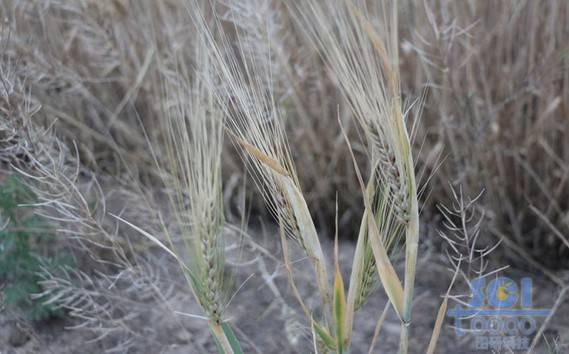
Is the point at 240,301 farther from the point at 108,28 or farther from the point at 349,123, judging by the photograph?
Result: the point at 108,28

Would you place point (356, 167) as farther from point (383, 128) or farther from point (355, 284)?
point (355, 284)

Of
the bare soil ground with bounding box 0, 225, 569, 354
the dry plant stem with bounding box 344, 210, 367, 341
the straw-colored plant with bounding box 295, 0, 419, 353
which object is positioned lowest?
the bare soil ground with bounding box 0, 225, 569, 354

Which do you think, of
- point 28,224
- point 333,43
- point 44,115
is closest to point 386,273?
point 333,43

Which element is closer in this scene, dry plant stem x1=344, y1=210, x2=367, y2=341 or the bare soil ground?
dry plant stem x1=344, y1=210, x2=367, y2=341

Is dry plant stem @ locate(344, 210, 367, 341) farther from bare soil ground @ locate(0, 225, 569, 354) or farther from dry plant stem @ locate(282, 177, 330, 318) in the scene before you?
bare soil ground @ locate(0, 225, 569, 354)

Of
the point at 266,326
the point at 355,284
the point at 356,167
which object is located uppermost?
the point at 356,167

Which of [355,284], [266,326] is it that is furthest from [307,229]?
[266,326]

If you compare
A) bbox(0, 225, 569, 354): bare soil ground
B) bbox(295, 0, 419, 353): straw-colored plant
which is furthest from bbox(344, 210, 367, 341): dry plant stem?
bbox(0, 225, 569, 354): bare soil ground

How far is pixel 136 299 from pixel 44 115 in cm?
67

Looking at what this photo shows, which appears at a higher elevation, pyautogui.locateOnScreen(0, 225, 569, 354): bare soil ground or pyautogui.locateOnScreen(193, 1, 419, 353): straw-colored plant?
pyautogui.locateOnScreen(193, 1, 419, 353): straw-colored plant

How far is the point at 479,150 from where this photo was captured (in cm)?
170

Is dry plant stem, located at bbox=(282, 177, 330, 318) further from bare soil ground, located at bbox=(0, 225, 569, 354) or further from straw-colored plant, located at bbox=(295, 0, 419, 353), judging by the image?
bare soil ground, located at bbox=(0, 225, 569, 354)

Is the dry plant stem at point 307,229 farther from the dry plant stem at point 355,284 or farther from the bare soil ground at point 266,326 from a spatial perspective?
the bare soil ground at point 266,326

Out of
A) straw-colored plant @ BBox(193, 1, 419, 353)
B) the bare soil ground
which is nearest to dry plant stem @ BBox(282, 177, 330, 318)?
straw-colored plant @ BBox(193, 1, 419, 353)
